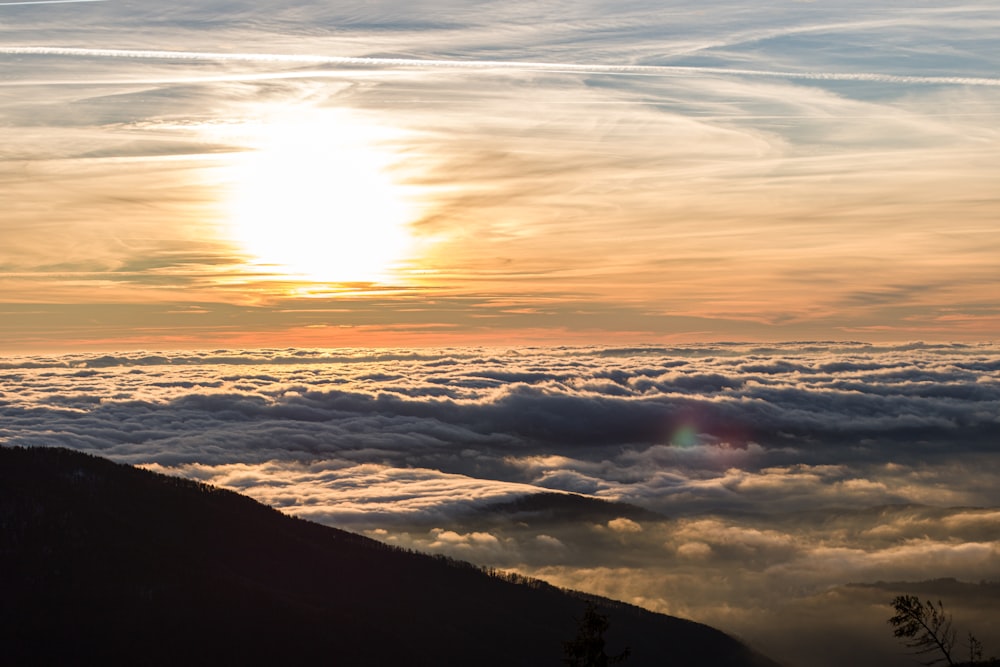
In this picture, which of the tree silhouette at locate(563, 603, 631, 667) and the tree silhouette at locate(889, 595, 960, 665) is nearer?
the tree silhouette at locate(889, 595, 960, 665)

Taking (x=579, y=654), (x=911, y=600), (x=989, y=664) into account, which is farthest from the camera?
(x=989, y=664)

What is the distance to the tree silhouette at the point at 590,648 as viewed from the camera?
81312 millimetres

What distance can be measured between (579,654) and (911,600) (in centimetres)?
2985

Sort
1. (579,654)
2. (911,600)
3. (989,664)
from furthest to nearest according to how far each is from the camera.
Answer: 1. (989,664)
2. (579,654)
3. (911,600)

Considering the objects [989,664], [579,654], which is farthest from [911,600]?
[989,664]

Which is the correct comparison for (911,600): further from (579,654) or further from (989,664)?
(989,664)

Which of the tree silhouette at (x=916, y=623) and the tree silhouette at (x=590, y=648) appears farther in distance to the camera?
the tree silhouette at (x=590, y=648)

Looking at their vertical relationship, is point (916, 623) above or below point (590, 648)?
above

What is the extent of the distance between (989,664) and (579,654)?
6562 centimetres

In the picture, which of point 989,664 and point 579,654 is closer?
point 579,654

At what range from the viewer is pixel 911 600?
2724 inches

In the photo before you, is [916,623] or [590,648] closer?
[916,623]

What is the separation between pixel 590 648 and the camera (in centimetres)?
8438

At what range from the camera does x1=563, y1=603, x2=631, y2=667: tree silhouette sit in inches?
3201
